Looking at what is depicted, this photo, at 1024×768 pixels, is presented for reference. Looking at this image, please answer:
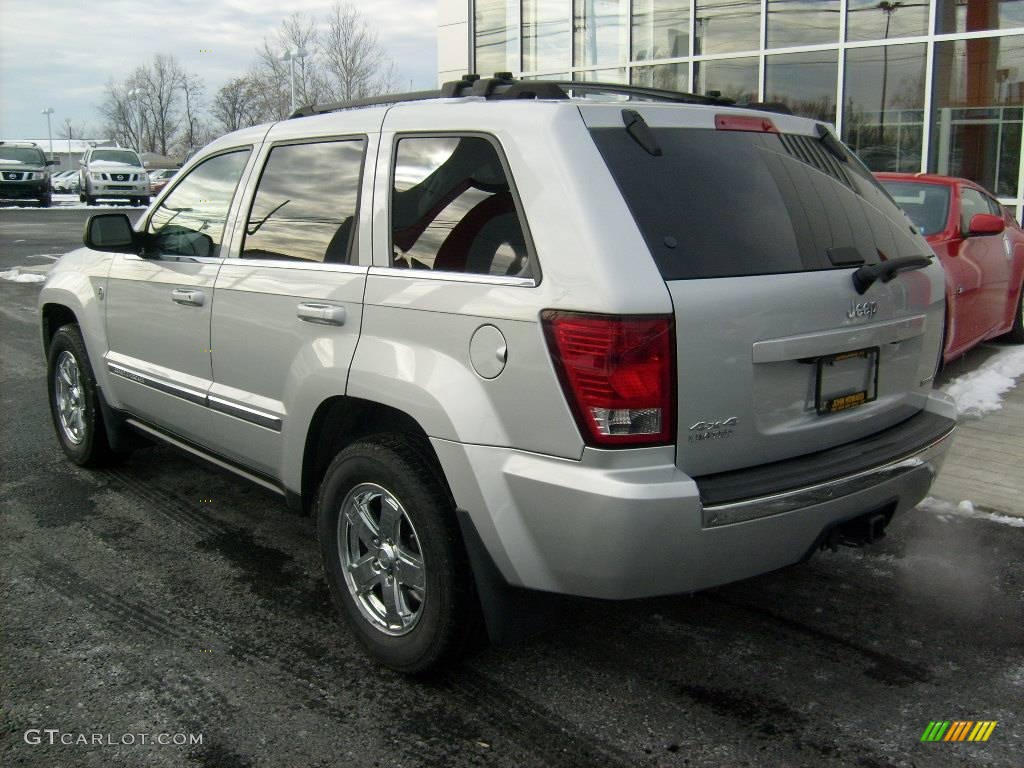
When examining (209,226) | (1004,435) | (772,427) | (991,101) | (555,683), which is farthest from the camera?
(991,101)

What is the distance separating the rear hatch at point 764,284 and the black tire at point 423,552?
765 millimetres

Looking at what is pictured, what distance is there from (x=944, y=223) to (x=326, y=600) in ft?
18.6

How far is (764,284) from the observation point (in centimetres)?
296

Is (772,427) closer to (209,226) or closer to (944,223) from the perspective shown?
(209,226)

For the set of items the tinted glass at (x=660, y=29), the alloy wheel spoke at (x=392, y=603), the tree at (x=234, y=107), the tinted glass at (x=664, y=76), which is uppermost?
the tree at (x=234, y=107)

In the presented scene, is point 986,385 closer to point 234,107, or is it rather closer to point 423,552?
point 423,552

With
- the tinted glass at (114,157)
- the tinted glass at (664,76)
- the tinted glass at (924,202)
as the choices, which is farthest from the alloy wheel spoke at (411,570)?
the tinted glass at (114,157)

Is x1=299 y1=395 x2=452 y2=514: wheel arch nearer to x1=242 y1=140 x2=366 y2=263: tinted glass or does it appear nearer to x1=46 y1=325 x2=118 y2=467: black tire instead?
x1=242 y1=140 x2=366 y2=263: tinted glass

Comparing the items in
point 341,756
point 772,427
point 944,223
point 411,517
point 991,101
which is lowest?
point 341,756

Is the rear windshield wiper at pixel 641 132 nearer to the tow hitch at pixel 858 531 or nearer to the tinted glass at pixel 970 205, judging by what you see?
the tow hitch at pixel 858 531

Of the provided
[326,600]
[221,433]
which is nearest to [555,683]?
[326,600]

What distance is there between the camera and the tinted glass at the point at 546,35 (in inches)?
752

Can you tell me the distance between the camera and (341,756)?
2.88 m

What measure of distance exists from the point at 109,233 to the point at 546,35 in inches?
642
